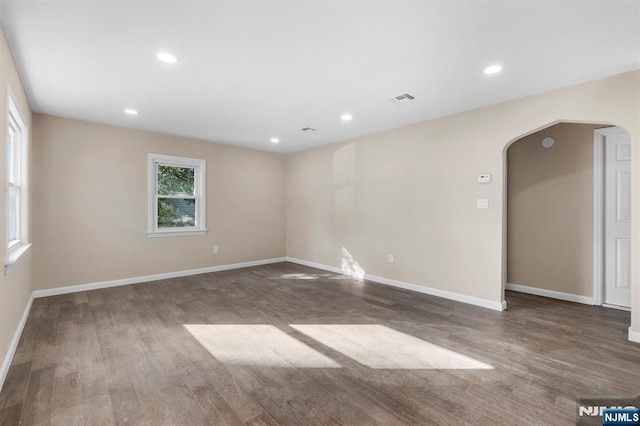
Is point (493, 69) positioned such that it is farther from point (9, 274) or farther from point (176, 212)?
point (176, 212)

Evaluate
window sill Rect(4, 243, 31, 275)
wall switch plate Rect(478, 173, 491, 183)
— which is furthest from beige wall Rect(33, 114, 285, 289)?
wall switch plate Rect(478, 173, 491, 183)

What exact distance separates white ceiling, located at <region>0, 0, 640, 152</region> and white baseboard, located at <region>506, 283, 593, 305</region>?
2.70 metres

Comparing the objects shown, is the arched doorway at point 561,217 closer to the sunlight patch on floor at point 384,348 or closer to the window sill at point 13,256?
the sunlight patch on floor at point 384,348

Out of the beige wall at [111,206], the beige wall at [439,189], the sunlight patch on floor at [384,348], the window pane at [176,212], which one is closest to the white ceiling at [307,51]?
the beige wall at [439,189]

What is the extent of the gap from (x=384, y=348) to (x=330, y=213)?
3420 mm

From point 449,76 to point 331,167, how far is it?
311 centimetres

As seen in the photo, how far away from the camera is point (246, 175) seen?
617cm

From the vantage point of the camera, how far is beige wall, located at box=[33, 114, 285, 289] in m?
4.03

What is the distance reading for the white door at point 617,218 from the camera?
352 centimetres

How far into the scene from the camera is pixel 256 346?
8.63 feet

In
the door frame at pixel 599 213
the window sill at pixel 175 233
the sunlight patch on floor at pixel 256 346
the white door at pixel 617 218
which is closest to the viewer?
the sunlight patch on floor at pixel 256 346

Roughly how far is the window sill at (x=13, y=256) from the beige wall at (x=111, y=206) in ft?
3.10

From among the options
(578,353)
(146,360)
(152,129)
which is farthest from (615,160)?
(152,129)

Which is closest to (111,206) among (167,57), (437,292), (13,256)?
(13,256)
